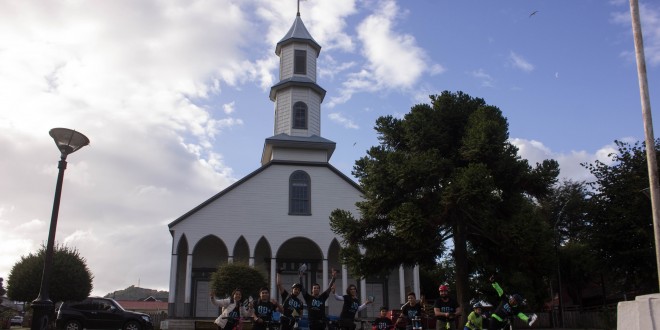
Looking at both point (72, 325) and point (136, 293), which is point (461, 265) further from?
point (136, 293)

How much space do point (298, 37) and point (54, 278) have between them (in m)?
20.3

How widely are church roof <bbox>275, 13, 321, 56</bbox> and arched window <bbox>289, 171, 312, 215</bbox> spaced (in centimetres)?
939

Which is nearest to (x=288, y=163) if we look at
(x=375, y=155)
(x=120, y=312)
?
(x=375, y=155)

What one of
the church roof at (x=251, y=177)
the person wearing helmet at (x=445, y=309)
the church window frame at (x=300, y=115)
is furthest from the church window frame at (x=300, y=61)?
the person wearing helmet at (x=445, y=309)

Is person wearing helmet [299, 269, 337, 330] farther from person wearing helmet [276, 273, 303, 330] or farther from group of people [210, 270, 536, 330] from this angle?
person wearing helmet [276, 273, 303, 330]

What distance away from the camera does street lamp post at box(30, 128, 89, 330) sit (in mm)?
9609

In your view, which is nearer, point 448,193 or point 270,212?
point 448,193

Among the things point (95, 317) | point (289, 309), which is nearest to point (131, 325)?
point (95, 317)

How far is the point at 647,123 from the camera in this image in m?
10.9

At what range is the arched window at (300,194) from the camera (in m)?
33.8

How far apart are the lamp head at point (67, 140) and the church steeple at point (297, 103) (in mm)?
23933

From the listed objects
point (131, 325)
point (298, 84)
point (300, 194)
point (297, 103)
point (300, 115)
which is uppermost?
point (298, 84)

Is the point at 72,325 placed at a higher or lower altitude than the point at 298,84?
lower

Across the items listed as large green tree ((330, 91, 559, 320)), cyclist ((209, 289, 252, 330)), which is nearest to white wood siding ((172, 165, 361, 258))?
large green tree ((330, 91, 559, 320))
